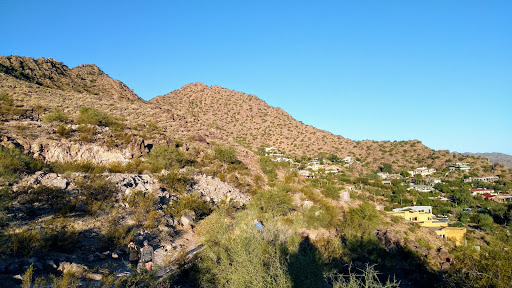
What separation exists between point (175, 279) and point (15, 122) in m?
18.4

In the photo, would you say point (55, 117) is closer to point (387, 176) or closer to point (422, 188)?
point (422, 188)

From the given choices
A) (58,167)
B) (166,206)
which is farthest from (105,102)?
(166,206)

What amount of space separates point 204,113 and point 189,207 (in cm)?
4907

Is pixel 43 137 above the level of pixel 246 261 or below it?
above

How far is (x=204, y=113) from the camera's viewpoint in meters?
60.8

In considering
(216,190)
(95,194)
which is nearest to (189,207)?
(216,190)

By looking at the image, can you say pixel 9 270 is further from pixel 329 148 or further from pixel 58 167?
pixel 329 148

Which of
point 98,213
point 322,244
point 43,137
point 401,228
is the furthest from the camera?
point 401,228

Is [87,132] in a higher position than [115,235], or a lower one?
higher

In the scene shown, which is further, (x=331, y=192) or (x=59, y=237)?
(x=331, y=192)

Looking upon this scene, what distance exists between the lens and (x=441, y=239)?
2017cm

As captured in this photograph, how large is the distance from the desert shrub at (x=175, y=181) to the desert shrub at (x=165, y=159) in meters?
1.55

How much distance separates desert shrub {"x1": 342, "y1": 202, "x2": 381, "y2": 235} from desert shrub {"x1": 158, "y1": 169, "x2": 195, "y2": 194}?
10.1m

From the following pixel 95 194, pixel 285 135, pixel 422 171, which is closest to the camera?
pixel 95 194
